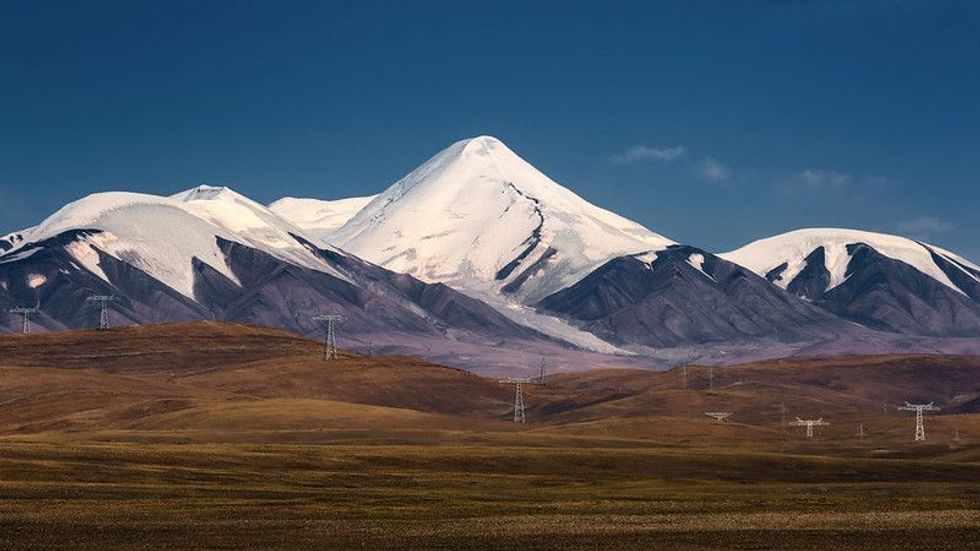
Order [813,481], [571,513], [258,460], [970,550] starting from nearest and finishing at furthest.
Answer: [970,550] < [571,513] < [258,460] < [813,481]

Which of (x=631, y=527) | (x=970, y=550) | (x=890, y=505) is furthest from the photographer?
(x=890, y=505)

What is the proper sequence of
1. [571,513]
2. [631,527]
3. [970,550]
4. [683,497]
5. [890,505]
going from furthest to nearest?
[683,497], [890,505], [571,513], [631,527], [970,550]

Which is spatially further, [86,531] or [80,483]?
→ [80,483]

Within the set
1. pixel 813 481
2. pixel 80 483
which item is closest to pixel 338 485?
pixel 80 483

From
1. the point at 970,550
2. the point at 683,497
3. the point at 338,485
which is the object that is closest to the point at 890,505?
the point at 683,497

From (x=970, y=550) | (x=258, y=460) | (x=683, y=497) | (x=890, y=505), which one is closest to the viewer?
(x=970, y=550)

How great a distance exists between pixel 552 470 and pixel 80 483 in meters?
52.3

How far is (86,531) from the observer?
80562 millimetres

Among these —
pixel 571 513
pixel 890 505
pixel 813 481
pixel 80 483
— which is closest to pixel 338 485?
pixel 80 483

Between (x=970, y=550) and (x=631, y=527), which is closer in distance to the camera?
(x=970, y=550)

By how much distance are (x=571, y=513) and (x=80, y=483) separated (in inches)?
1286

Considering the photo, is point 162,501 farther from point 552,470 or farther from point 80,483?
point 552,470

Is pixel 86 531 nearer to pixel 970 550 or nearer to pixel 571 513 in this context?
pixel 571 513

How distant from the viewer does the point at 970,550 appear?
249 feet
